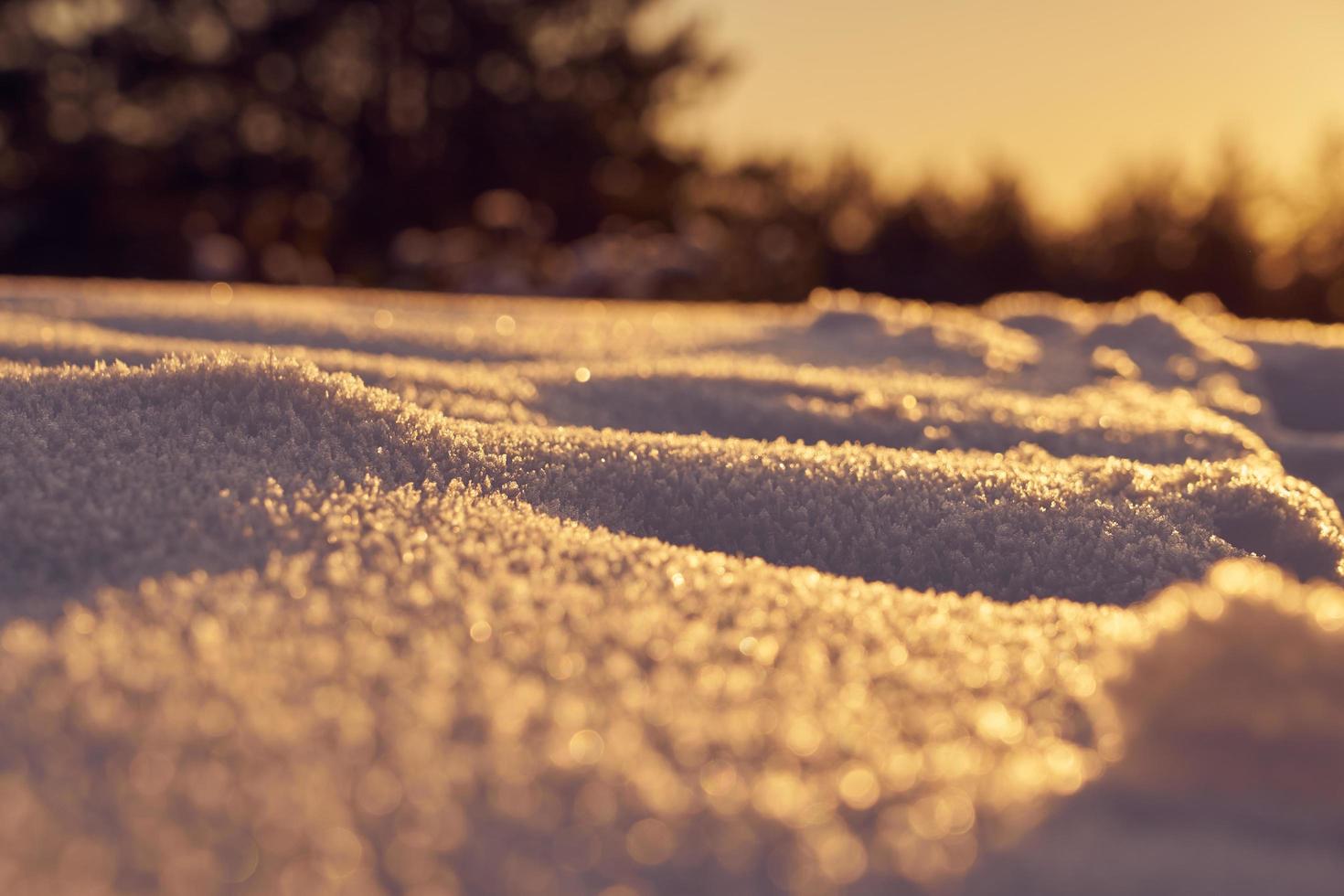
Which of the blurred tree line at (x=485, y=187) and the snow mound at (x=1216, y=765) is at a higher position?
the snow mound at (x=1216, y=765)

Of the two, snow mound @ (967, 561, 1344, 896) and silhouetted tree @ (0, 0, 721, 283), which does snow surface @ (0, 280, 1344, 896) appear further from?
silhouetted tree @ (0, 0, 721, 283)

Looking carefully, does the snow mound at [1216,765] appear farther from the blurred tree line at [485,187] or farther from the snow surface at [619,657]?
the blurred tree line at [485,187]

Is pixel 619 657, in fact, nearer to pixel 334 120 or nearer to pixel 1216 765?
pixel 1216 765

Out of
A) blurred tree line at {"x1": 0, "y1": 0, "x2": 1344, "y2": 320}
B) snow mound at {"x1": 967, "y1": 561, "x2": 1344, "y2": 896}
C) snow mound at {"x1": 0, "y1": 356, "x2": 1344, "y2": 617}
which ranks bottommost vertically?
blurred tree line at {"x1": 0, "y1": 0, "x2": 1344, "y2": 320}

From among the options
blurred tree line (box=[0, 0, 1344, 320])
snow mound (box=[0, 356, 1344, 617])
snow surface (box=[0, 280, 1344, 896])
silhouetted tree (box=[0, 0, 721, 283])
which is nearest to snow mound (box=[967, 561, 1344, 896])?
snow surface (box=[0, 280, 1344, 896])

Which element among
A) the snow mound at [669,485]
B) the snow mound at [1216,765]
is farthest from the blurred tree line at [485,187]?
the snow mound at [1216,765]

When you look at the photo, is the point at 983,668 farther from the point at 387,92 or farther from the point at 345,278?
the point at 387,92
